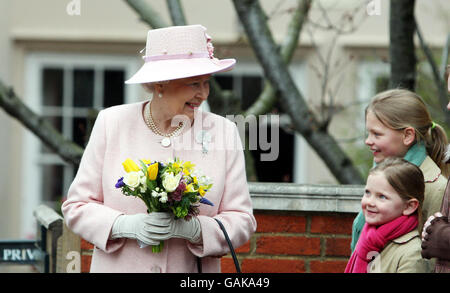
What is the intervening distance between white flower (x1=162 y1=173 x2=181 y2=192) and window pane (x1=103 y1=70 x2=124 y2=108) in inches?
268

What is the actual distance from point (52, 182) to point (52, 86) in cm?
110

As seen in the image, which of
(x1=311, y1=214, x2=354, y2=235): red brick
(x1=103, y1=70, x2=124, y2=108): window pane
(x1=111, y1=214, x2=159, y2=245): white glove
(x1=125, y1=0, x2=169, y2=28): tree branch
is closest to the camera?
(x1=111, y1=214, x2=159, y2=245): white glove

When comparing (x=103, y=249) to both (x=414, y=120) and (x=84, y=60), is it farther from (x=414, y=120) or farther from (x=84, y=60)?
(x=84, y=60)

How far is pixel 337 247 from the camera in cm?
381

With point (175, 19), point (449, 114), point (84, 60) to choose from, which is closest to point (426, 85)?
point (449, 114)

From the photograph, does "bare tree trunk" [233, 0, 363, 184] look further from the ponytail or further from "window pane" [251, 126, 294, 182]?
"window pane" [251, 126, 294, 182]

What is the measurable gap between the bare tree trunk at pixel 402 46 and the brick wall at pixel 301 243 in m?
1.14

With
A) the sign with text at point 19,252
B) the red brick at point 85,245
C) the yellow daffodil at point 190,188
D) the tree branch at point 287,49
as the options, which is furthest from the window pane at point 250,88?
the yellow daffodil at point 190,188

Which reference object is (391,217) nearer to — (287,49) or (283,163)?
(287,49)

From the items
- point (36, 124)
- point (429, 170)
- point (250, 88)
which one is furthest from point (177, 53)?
point (250, 88)

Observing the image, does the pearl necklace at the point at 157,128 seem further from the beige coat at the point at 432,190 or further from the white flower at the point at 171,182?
the beige coat at the point at 432,190

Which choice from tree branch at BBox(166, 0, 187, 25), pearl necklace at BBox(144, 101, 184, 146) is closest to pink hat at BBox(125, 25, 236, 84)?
pearl necklace at BBox(144, 101, 184, 146)

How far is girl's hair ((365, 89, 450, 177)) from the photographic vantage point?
3.06m

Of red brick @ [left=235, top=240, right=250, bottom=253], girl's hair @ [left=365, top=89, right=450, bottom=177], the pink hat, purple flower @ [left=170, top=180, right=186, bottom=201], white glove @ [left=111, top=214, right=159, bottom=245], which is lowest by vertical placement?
red brick @ [left=235, top=240, right=250, bottom=253]
